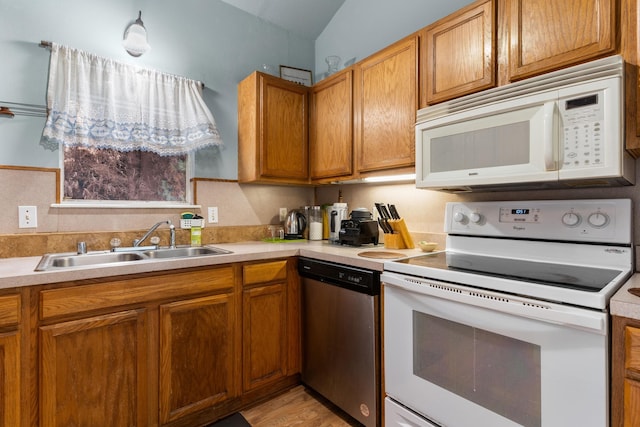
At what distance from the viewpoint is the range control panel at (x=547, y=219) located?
50.8 inches

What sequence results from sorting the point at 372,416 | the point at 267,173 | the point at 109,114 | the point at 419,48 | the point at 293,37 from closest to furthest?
1. the point at 372,416
2. the point at 419,48
3. the point at 109,114
4. the point at 267,173
5. the point at 293,37

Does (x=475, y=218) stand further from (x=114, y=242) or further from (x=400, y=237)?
(x=114, y=242)

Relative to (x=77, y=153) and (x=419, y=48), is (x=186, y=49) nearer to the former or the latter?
(x=77, y=153)

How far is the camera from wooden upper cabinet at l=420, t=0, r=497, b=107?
1.50 m

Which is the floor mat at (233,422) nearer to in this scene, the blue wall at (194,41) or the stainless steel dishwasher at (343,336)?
the stainless steel dishwasher at (343,336)

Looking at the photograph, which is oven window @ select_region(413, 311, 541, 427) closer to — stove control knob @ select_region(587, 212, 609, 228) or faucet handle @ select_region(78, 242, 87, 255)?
stove control knob @ select_region(587, 212, 609, 228)

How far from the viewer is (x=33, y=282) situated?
1279 millimetres

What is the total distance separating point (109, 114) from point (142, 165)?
1.19ft

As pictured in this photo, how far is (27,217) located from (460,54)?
2406mm

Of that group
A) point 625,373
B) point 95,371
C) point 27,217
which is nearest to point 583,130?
point 625,373

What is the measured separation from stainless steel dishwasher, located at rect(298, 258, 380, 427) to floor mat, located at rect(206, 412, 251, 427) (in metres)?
0.44

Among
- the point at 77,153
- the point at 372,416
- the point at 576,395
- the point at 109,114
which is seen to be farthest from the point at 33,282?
the point at 576,395

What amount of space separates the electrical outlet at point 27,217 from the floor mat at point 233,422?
4.77 feet

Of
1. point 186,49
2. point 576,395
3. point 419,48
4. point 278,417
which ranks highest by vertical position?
point 186,49
